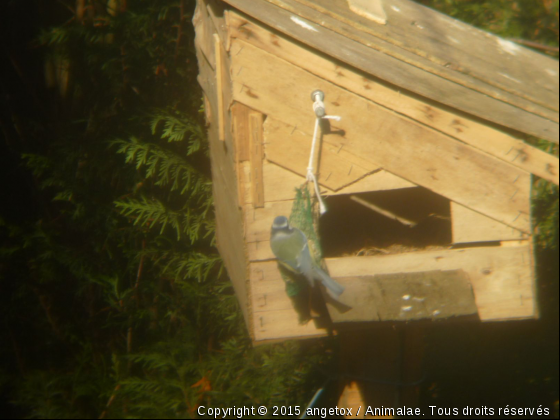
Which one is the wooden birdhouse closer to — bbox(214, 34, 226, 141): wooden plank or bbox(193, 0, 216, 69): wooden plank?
bbox(214, 34, 226, 141): wooden plank

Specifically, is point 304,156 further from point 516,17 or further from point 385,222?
point 516,17

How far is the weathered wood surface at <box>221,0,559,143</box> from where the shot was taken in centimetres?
139

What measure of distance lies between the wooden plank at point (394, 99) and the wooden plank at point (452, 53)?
0.12m

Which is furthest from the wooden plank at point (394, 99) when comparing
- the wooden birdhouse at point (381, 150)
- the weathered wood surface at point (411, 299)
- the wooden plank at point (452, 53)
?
the weathered wood surface at point (411, 299)

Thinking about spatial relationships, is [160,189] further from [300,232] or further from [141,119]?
[300,232]

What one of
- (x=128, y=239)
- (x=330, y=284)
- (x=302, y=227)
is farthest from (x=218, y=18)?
(x=128, y=239)

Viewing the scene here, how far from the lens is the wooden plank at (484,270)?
4.94 feet

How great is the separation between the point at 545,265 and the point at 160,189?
7.52 ft

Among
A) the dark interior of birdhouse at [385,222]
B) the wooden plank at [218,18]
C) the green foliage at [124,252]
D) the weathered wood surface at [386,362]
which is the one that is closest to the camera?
the wooden plank at [218,18]

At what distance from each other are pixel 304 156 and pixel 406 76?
1.16ft

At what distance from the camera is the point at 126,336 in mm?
3078

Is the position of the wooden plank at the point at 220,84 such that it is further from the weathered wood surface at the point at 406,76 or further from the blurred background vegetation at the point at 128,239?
the blurred background vegetation at the point at 128,239

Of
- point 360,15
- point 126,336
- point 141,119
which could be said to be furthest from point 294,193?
point 126,336

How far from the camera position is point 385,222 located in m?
2.08
